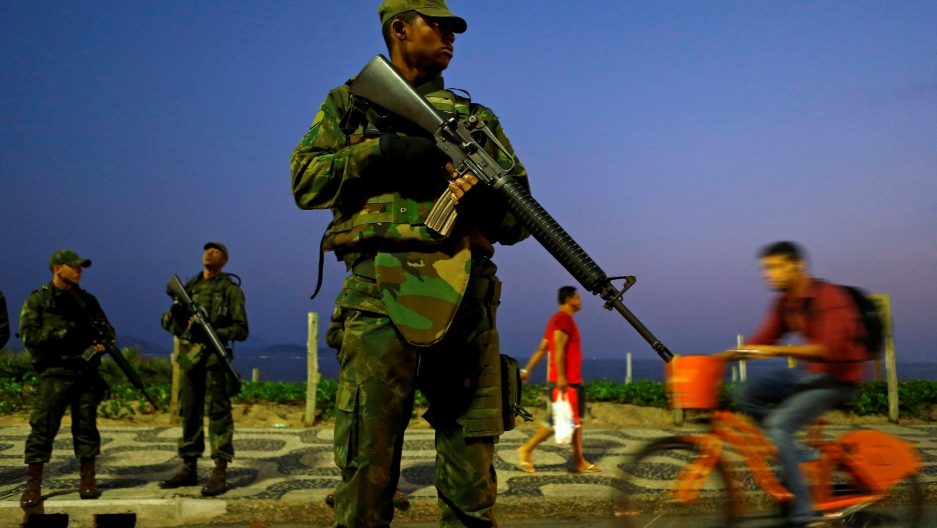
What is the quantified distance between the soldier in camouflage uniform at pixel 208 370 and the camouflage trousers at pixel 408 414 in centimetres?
358

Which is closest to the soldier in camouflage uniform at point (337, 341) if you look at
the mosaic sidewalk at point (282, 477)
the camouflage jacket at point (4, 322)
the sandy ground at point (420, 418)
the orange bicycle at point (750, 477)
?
the mosaic sidewalk at point (282, 477)

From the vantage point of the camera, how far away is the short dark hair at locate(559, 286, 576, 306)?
266 inches

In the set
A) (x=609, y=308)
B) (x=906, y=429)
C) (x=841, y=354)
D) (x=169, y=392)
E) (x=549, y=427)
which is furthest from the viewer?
(x=169, y=392)

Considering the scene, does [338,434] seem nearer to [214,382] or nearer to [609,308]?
[609,308]

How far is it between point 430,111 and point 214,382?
168 inches

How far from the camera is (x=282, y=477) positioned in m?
6.22

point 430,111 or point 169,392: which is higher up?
point 430,111

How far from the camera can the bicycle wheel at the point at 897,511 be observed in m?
3.71

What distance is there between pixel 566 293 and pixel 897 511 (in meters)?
3.40

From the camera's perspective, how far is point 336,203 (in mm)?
2619

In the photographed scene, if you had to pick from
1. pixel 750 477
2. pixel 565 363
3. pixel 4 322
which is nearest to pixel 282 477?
pixel 4 322

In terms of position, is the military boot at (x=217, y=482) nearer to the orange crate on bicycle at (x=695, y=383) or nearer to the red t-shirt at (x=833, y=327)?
the orange crate on bicycle at (x=695, y=383)

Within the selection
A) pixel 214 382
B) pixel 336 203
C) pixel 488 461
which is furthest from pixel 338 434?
pixel 214 382

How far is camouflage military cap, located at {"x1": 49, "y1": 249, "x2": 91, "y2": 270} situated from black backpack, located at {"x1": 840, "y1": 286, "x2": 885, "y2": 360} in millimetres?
5693
